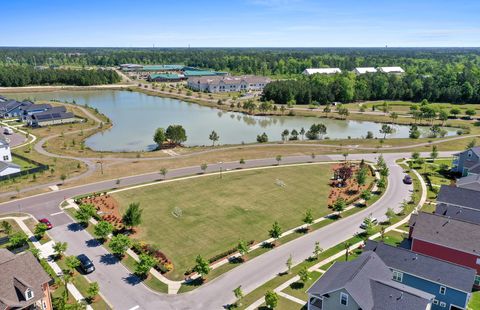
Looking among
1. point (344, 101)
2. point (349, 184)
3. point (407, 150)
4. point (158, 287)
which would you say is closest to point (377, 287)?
point (158, 287)

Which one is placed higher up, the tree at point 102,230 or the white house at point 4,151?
the white house at point 4,151

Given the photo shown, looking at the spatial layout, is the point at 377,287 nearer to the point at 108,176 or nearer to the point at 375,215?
the point at 375,215

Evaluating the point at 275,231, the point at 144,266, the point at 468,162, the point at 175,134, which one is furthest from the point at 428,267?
the point at 175,134

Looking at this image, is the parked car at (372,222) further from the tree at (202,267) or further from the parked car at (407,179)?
the tree at (202,267)

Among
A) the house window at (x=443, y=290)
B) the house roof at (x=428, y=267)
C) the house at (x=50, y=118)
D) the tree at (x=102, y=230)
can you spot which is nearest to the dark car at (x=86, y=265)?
the tree at (x=102, y=230)

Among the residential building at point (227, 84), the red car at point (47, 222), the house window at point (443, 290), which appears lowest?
the red car at point (47, 222)

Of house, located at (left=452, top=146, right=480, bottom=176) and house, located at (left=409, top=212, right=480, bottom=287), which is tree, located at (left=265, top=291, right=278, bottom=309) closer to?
house, located at (left=409, top=212, right=480, bottom=287)

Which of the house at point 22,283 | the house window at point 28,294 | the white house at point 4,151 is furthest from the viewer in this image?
the white house at point 4,151

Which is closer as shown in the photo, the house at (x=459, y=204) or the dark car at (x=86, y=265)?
the dark car at (x=86, y=265)

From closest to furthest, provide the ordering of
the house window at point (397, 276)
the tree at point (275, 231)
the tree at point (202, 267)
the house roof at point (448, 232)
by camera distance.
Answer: the house window at point (397, 276)
the tree at point (202, 267)
the house roof at point (448, 232)
the tree at point (275, 231)
